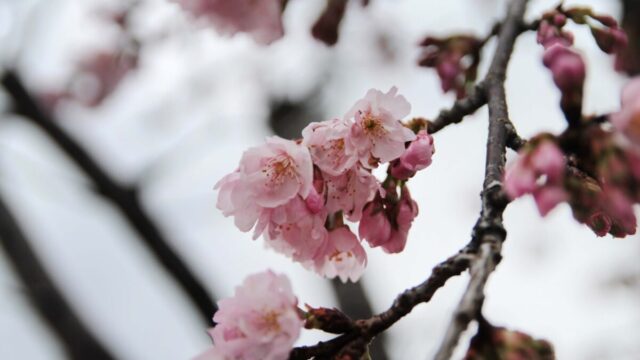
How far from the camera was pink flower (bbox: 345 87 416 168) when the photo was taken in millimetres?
1000

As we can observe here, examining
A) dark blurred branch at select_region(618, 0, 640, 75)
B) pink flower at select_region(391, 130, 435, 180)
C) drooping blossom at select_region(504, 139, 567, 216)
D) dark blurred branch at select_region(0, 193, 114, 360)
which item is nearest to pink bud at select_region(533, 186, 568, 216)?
drooping blossom at select_region(504, 139, 567, 216)

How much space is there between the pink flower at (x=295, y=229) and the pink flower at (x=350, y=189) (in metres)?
0.03

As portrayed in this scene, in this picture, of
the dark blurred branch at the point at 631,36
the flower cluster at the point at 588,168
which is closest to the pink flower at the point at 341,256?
the flower cluster at the point at 588,168

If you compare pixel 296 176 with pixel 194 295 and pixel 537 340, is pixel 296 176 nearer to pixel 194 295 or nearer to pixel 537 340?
pixel 537 340

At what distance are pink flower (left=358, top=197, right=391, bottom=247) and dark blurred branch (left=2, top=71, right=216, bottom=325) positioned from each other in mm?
1795

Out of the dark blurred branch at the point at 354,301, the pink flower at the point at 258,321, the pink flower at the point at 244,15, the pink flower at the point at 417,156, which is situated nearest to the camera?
the pink flower at the point at 258,321

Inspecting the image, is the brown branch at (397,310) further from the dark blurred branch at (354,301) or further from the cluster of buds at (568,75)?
the dark blurred branch at (354,301)

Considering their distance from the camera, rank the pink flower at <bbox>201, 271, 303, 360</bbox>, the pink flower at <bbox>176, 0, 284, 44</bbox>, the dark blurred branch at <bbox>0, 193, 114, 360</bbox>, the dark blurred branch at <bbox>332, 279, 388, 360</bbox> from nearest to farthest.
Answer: the pink flower at <bbox>201, 271, 303, 360</bbox> < the pink flower at <bbox>176, 0, 284, 44</bbox> < the dark blurred branch at <bbox>0, 193, 114, 360</bbox> < the dark blurred branch at <bbox>332, 279, 388, 360</bbox>

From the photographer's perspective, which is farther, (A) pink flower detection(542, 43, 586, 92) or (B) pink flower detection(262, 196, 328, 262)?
(B) pink flower detection(262, 196, 328, 262)

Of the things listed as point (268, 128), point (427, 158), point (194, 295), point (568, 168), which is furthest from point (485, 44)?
point (268, 128)

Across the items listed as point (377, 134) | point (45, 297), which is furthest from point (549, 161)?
point (45, 297)

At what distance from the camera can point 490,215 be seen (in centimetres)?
74

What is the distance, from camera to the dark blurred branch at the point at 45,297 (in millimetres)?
2781

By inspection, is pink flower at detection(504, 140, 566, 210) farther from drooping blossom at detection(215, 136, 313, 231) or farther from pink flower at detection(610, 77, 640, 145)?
drooping blossom at detection(215, 136, 313, 231)
